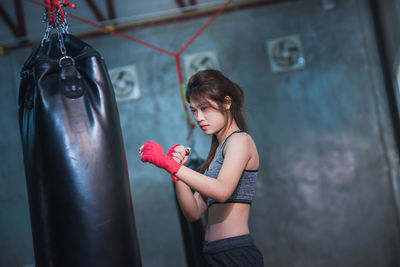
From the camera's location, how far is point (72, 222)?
123cm

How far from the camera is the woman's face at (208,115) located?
4.80 feet

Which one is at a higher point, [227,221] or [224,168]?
[224,168]

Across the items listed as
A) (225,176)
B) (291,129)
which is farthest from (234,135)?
(291,129)

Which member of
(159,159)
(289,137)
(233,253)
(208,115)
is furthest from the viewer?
(289,137)

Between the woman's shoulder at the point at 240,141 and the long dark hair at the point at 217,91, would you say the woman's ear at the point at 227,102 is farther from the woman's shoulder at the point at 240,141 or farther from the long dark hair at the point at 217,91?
the woman's shoulder at the point at 240,141

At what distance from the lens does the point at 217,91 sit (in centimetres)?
147

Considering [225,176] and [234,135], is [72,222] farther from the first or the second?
[234,135]

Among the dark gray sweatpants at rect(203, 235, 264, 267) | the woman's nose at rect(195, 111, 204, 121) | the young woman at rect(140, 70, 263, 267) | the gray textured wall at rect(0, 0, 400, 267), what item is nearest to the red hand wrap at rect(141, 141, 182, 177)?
the young woman at rect(140, 70, 263, 267)

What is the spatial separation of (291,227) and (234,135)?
2738 mm

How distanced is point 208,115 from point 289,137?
8.62 feet

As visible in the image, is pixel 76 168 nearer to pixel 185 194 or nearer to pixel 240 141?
pixel 185 194

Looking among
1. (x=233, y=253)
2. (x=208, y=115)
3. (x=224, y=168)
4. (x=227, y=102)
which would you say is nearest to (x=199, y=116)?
(x=208, y=115)

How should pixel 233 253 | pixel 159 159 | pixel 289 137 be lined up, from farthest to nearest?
pixel 289 137
pixel 233 253
pixel 159 159

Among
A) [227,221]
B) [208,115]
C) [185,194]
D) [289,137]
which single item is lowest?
[227,221]
